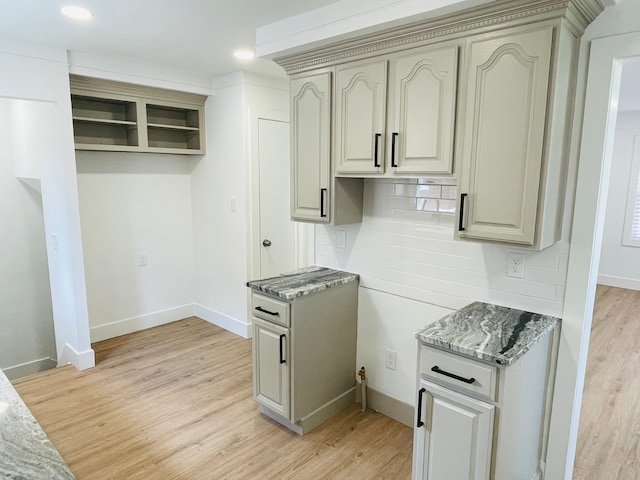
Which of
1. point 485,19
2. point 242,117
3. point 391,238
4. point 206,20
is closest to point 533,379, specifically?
point 391,238

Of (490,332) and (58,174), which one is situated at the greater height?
(58,174)

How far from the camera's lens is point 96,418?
272 cm

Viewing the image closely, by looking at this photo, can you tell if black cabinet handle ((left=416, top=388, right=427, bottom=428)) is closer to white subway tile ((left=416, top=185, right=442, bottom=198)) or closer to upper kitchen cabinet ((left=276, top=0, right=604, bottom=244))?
upper kitchen cabinet ((left=276, top=0, right=604, bottom=244))

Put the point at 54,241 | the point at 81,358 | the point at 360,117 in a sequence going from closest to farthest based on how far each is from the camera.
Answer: the point at 360,117
the point at 81,358
the point at 54,241

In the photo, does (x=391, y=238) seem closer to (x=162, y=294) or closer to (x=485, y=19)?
(x=485, y=19)

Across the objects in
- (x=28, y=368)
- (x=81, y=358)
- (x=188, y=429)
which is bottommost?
(x=28, y=368)

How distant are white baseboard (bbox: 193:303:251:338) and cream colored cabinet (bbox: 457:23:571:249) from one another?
268 cm

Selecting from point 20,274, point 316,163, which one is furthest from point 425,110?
point 20,274

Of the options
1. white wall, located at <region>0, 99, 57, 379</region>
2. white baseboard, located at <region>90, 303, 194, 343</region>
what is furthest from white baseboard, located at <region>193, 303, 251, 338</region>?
white wall, located at <region>0, 99, 57, 379</region>

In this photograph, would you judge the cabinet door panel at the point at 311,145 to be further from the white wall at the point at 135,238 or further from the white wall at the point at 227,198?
the white wall at the point at 135,238

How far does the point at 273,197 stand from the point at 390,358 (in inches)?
79.8

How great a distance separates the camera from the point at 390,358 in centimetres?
270

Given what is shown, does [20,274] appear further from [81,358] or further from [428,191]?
[428,191]

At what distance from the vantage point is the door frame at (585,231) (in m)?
1.76
